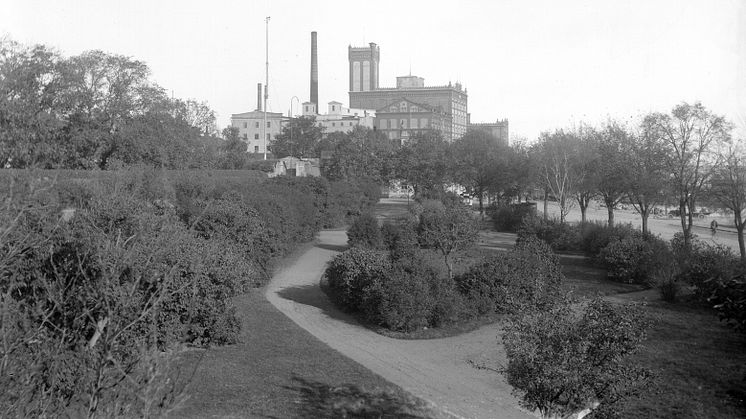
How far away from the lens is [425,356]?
12.7 meters

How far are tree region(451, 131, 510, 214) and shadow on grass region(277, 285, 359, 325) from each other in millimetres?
23666

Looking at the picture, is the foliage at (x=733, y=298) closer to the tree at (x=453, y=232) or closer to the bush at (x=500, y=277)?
the bush at (x=500, y=277)

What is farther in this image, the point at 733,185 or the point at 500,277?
the point at 733,185

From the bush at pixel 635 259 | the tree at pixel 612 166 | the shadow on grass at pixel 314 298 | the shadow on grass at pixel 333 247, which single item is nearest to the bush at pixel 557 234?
the tree at pixel 612 166

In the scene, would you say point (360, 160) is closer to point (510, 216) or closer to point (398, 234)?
point (510, 216)

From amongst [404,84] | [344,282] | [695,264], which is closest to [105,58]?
[344,282]

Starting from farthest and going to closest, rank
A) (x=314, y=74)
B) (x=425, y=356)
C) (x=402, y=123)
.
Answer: (x=402, y=123)
(x=314, y=74)
(x=425, y=356)

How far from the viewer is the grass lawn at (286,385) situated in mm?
9180

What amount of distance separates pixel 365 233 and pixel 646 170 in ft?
39.7

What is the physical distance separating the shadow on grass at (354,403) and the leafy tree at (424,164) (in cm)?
3204

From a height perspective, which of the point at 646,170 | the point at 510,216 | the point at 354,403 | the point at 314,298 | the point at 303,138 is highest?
the point at 303,138

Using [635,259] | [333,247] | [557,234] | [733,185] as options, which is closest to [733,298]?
[635,259]

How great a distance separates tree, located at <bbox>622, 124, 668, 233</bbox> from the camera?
2643cm

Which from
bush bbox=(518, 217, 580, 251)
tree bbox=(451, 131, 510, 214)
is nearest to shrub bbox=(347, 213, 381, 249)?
bush bbox=(518, 217, 580, 251)
